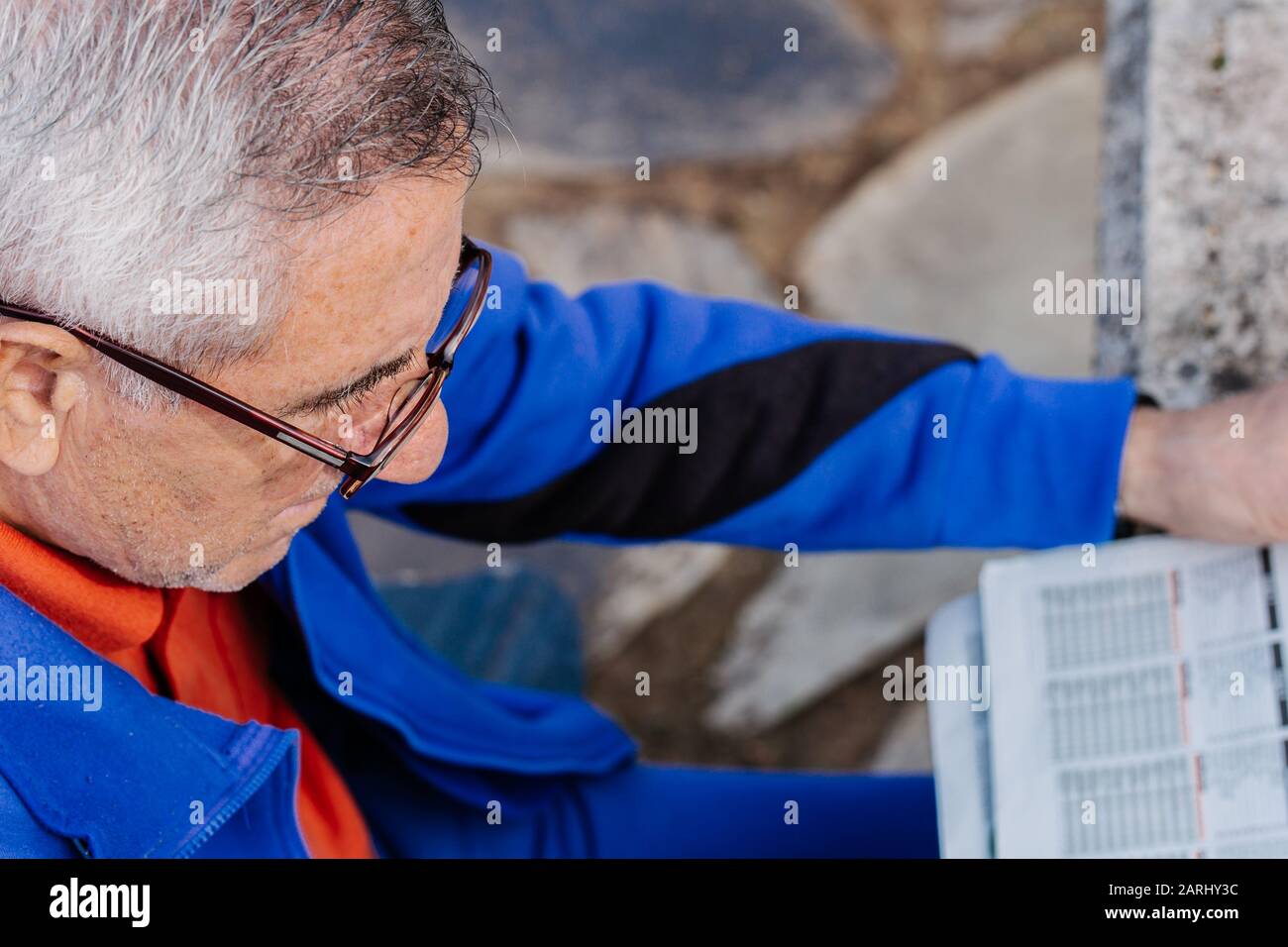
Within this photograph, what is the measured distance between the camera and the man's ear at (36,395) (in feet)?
2.48

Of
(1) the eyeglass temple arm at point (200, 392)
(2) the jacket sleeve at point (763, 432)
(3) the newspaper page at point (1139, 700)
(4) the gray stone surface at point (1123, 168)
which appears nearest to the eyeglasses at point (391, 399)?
(1) the eyeglass temple arm at point (200, 392)

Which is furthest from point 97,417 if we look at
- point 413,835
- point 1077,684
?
point 1077,684

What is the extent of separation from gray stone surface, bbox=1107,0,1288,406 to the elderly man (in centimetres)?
13

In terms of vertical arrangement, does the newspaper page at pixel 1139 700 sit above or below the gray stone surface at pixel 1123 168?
below

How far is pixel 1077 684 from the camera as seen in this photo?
101 centimetres

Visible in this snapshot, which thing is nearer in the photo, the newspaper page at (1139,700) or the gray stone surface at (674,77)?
the newspaper page at (1139,700)

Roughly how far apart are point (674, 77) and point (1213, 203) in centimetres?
111

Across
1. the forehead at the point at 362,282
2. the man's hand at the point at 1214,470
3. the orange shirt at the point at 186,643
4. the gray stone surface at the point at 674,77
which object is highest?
the gray stone surface at the point at 674,77

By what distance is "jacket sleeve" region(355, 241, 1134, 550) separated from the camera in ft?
3.56

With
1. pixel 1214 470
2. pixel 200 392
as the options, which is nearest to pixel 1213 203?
pixel 1214 470

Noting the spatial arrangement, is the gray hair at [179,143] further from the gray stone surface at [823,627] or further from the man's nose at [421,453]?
the gray stone surface at [823,627]

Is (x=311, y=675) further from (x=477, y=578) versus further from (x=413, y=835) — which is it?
(x=477, y=578)

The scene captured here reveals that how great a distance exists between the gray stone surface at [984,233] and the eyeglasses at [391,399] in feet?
3.75

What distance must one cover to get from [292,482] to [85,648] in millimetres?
174
